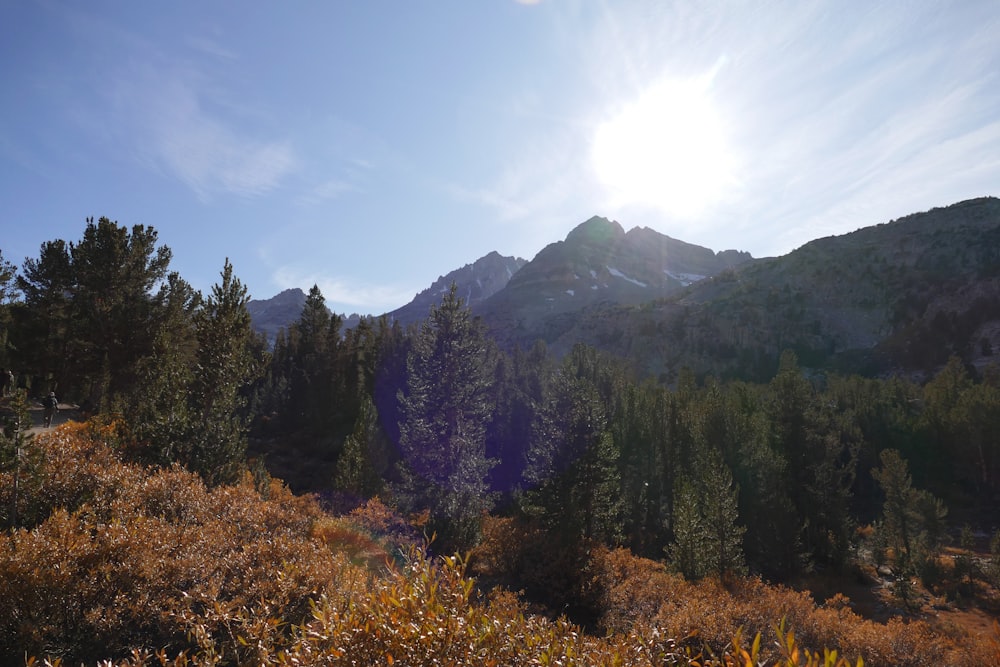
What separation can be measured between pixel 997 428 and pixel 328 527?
61475 mm

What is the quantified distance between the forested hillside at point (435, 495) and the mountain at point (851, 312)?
55271 millimetres

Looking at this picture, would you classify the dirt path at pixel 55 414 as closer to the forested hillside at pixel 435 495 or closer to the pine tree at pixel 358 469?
the forested hillside at pixel 435 495

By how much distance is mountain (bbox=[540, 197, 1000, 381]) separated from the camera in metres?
90.0

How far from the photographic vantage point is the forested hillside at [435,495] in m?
6.29

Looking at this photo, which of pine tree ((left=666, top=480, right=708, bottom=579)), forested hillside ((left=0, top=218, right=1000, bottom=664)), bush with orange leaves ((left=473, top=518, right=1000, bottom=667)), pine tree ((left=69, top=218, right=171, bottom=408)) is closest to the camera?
forested hillside ((left=0, top=218, right=1000, bottom=664))

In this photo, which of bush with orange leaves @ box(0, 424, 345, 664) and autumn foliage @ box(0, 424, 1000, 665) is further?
bush with orange leaves @ box(0, 424, 345, 664)

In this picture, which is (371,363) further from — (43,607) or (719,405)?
(43,607)

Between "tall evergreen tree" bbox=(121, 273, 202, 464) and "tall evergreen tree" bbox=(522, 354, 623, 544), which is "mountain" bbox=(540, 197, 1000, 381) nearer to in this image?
"tall evergreen tree" bbox=(522, 354, 623, 544)

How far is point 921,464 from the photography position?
49375 millimetres

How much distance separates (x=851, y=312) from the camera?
110 meters

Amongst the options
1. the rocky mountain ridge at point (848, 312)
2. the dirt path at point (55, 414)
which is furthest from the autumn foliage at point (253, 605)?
the rocky mountain ridge at point (848, 312)

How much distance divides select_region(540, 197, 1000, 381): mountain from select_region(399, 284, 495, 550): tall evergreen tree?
8890cm

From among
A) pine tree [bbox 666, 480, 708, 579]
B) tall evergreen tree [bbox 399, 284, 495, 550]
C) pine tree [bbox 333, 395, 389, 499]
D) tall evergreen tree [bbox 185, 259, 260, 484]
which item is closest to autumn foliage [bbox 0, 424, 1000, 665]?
tall evergreen tree [bbox 185, 259, 260, 484]

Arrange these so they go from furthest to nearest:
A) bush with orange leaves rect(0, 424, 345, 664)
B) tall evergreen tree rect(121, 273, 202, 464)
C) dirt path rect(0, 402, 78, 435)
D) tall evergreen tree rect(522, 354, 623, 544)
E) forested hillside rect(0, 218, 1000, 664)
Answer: dirt path rect(0, 402, 78, 435) → tall evergreen tree rect(522, 354, 623, 544) → tall evergreen tree rect(121, 273, 202, 464) → forested hillside rect(0, 218, 1000, 664) → bush with orange leaves rect(0, 424, 345, 664)
